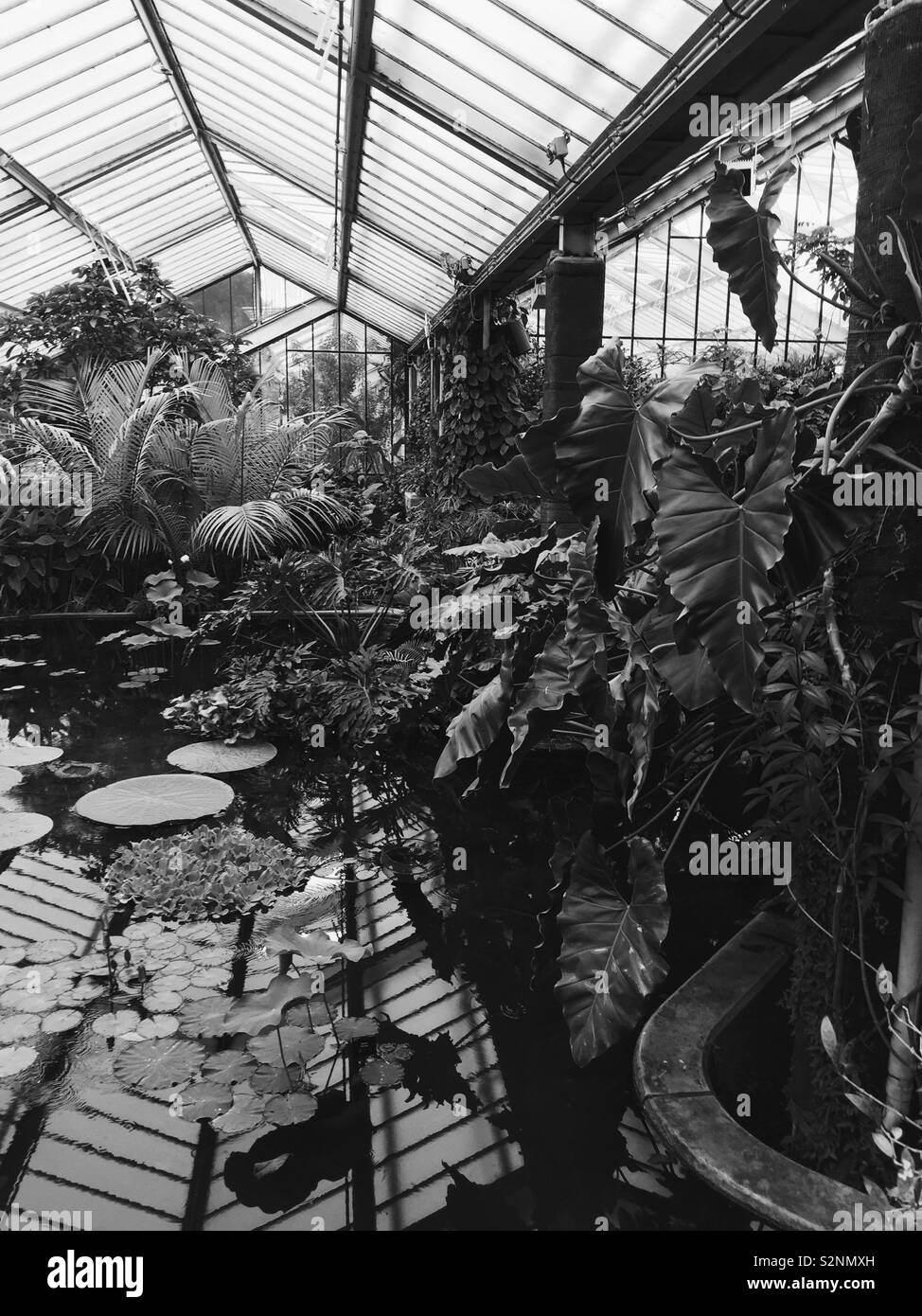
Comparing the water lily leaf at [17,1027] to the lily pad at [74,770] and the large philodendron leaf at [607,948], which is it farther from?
the lily pad at [74,770]

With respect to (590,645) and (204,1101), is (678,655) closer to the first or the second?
(590,645)

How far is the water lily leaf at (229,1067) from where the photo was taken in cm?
228

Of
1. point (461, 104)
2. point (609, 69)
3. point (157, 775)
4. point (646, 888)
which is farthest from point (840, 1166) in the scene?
point (461, 104)

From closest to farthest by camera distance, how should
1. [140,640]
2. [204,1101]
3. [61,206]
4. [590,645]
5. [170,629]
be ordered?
[590,645] → [204,1101] → [170,629] → [140,640] → [61,206]

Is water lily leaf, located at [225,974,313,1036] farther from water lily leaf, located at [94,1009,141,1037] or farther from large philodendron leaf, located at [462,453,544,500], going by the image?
large philodendron leaf, located at [462,453,544,500]

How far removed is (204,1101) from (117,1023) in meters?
0.46

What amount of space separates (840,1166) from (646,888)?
0.66 metres

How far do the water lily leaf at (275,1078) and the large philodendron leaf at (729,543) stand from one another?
1406 millimetres

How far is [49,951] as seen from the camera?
291cm

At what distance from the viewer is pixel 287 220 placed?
12.8m

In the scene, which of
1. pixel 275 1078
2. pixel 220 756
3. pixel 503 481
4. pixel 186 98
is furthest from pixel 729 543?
pixel 186 98

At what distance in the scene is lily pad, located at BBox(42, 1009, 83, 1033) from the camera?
2.51m

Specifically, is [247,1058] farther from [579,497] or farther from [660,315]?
[660,315]

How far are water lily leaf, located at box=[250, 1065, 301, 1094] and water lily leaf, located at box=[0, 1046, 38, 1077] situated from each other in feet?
1.83
